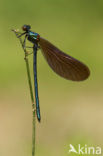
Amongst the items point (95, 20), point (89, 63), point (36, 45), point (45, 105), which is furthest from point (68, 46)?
point (36, 45)

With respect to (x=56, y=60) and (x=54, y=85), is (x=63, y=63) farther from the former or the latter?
(x=54, y=85)

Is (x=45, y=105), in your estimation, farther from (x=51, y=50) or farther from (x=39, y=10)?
(x=39, y=10)

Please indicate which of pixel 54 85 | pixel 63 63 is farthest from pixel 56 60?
pixel 54 85

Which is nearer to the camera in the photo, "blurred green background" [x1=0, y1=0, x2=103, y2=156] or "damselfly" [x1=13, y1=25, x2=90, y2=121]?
"damselfly" [x1=13, y1=25, x2=90, y2=121]

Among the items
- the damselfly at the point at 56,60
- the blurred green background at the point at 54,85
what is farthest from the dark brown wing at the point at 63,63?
the blurred green background at the point at 54,85

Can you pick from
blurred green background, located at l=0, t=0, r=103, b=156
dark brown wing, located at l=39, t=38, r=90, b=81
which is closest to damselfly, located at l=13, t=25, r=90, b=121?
dark brown wing, located at l=39, t=38, r=90, b=81

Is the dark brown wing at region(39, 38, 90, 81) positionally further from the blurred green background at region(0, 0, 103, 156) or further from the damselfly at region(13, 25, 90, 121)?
the blurred green background at region(0, 0, 103, 156)
